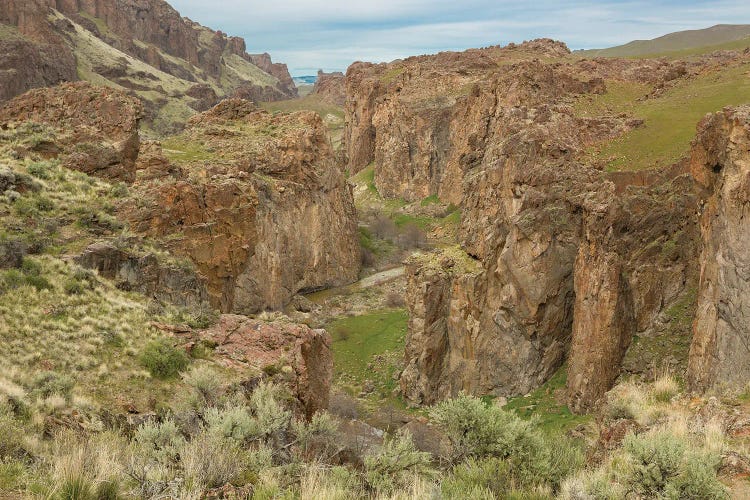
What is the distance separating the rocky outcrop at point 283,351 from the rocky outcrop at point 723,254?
9.81 m

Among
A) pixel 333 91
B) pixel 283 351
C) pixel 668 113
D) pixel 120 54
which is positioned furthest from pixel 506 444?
pixel 333 91

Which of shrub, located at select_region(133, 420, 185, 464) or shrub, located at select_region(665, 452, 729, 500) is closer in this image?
shrub, located at select_region(665, 452, 729, 500)

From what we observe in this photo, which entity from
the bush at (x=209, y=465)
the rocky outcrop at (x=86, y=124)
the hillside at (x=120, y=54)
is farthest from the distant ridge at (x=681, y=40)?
the bush at (x=209, y=465)

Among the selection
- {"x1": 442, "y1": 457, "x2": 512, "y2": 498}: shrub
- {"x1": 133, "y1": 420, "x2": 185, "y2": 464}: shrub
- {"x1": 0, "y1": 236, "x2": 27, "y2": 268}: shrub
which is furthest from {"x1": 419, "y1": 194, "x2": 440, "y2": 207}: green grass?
{"x1": 442, "y1": 457, "x2": 512, "y2": 498}: shrub

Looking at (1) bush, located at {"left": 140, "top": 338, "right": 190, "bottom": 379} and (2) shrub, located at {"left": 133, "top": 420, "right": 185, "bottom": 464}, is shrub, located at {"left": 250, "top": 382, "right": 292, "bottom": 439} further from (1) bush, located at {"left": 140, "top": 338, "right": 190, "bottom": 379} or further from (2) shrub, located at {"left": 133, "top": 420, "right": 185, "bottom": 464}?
(1) bush, located at {"left": 140, "top": 338, "right": 190, "bottom": 379}

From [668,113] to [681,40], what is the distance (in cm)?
15755

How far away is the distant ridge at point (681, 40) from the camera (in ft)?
493

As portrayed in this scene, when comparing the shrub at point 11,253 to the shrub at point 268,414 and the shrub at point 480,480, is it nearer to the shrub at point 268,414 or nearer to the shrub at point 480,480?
the shrub at point 268,414

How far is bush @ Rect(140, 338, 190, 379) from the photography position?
12.1m

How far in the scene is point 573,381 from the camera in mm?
20969

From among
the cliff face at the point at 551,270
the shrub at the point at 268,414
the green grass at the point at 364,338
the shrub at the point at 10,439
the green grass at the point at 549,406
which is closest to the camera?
the shrub at the point at 10,439

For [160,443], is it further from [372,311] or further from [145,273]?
[372,311]

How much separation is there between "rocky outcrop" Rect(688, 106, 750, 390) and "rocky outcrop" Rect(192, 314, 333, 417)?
9805 mm

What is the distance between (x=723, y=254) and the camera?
15586 millimetres
